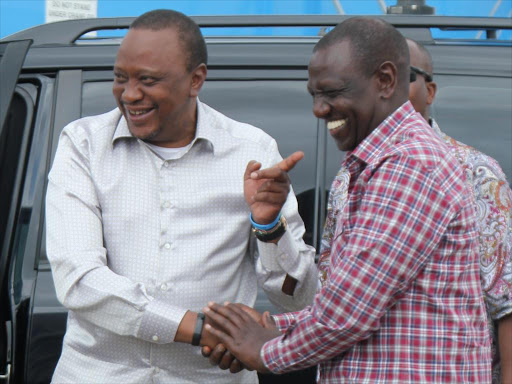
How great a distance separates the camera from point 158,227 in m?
2.49

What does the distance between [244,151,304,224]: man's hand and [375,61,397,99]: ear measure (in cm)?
31

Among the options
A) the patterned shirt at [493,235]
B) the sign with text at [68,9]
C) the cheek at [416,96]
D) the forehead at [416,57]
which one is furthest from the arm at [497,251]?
the sign with text at [68,9]

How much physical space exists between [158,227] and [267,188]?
1.11ft

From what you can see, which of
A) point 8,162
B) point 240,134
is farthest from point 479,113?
point 8,162

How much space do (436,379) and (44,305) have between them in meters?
1.42

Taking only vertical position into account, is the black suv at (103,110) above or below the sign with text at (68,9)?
below

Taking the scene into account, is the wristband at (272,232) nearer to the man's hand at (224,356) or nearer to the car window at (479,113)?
the man's hand at (224,356)

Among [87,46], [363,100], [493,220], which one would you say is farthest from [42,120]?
[493,220]

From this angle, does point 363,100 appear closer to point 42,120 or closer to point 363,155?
point 363,155

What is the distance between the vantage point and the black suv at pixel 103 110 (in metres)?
2.95

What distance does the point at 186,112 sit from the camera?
8.66 feet

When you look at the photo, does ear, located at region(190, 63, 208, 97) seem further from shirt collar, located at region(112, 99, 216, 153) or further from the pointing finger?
the pointing finger

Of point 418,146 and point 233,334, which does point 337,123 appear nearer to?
point 418,146

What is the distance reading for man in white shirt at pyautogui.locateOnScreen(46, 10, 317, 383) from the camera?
7.88 feet
